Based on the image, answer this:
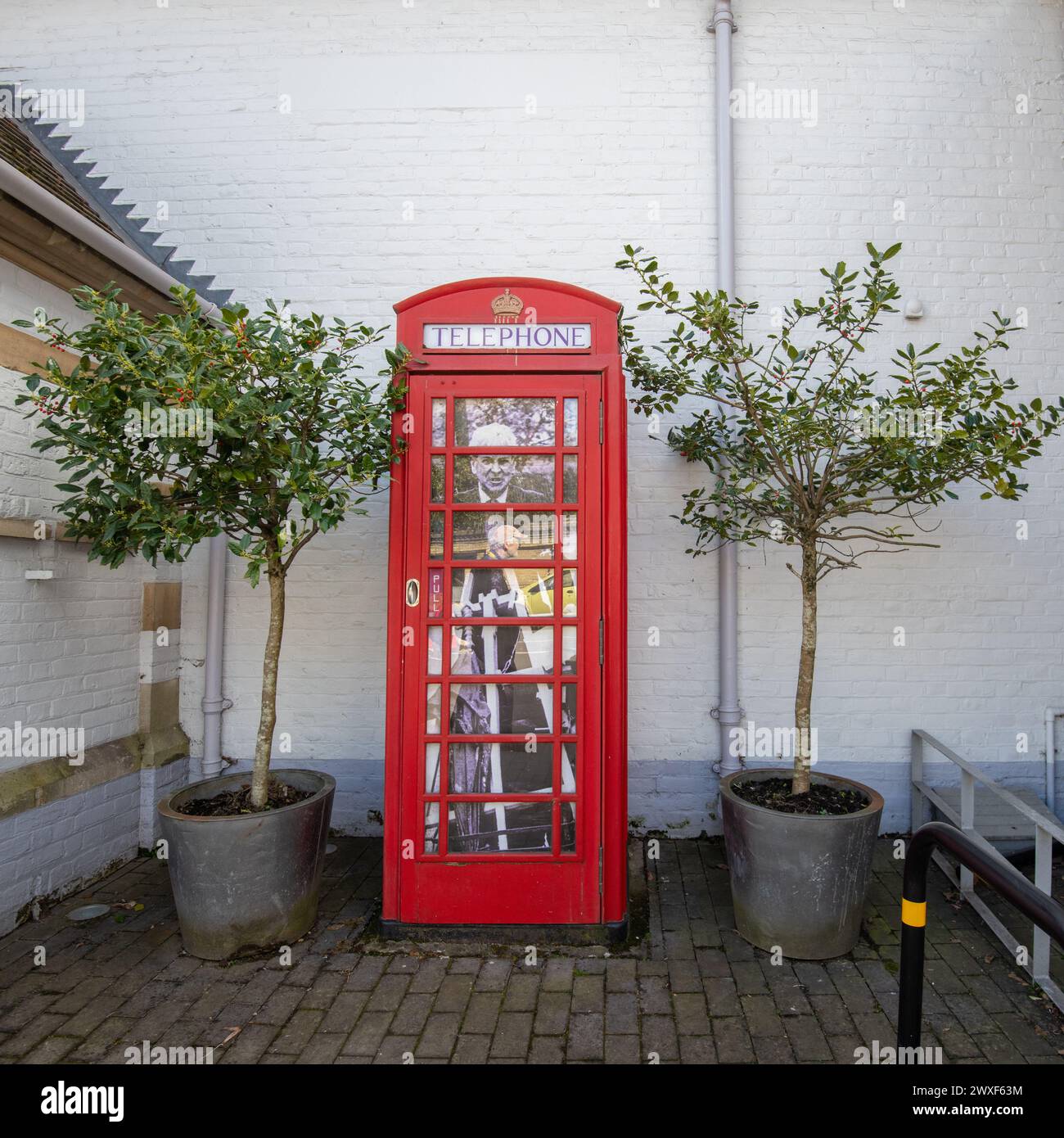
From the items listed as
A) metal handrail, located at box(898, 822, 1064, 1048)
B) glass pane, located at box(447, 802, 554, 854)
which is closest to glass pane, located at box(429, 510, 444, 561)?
glass pane, located at box(447, 802, 554, 854)

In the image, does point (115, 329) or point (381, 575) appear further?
point (381, 575)

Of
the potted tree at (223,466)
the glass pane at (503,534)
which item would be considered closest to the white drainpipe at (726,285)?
the glass pane at (503,534)

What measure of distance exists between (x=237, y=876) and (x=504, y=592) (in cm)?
175

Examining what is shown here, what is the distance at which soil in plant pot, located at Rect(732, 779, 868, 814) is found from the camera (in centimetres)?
316

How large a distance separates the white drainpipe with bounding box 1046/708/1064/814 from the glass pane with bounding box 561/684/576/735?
3.31 meters

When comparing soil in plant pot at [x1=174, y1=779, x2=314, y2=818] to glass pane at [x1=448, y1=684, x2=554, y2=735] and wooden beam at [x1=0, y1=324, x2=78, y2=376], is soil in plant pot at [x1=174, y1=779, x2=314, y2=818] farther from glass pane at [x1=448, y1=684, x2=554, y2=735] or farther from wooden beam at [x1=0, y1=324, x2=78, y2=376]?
wooden beam at [x1=0, y1=324, x2=78, y2=376]

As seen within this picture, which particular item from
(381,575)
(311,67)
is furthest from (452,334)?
(311,67)

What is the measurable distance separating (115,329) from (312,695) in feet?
8.24

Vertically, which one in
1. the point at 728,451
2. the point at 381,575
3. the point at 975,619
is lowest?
the point at 975,619

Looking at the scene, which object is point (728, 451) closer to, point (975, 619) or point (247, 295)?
point (975, 619)

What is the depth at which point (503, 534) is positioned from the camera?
10.3 feet

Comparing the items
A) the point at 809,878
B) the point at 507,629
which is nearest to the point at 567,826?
the point at 507,629

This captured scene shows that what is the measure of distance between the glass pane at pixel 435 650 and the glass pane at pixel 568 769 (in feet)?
2.31

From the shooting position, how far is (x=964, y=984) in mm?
2844
